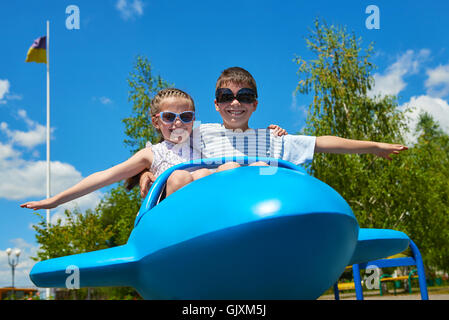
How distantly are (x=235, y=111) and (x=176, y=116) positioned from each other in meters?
0.38

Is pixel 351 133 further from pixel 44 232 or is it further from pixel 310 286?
pixel 310 286

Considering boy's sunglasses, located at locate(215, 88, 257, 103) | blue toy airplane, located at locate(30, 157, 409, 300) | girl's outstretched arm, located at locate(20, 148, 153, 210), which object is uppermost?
boy's sunglasses, located at locate(215, 88, 257, 103)

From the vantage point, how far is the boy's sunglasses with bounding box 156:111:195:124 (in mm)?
2750

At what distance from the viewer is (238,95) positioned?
8.72 feet

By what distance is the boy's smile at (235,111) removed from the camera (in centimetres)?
270

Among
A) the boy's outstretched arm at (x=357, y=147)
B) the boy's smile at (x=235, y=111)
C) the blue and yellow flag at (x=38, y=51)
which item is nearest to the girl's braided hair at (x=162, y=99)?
the boy's smile at (x=235, y=111)

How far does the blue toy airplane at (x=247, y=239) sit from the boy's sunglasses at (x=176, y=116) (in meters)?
1.13

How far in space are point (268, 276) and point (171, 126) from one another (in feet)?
5.35

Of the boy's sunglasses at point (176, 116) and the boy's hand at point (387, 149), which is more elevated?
the boy's sunglasses at point (176, 116)

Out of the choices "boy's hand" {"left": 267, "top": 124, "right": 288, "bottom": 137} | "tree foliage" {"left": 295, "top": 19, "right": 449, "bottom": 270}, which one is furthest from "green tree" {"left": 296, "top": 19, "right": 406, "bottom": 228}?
"boy's hand" {"left": 267, "top": 124, "right": 288, "bottom": 137}

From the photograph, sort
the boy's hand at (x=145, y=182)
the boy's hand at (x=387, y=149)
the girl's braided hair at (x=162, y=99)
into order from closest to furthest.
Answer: the boy's hand at (x=387, y=149) → the boy's hand at (x=145, y=182) → the girl's braided hair at (x=162, y=99)

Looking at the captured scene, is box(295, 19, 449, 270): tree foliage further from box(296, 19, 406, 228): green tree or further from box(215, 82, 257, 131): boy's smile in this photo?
box(215, 82, 257, 131): boy's smile

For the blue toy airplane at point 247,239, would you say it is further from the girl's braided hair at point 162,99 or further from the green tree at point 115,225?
the green tree at point 115,225

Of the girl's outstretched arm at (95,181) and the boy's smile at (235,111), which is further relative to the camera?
the boy's smile at (235,111)
